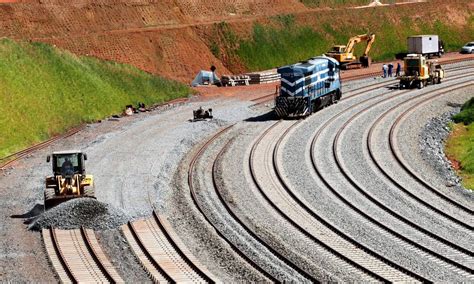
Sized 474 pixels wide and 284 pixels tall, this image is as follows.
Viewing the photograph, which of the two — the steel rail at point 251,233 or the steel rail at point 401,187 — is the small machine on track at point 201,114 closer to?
the steel rail at point 401,187

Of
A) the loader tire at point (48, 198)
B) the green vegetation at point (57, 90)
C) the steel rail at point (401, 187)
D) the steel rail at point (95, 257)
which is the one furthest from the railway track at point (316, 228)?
the green vegetation at point (57, 90)

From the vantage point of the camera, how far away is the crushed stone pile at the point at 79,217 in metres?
34.1

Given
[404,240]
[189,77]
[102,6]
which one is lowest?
[404,240]

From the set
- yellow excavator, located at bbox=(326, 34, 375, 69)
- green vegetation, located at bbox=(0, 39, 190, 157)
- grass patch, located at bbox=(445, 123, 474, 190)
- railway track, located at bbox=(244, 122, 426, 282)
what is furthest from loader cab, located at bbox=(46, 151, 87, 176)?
yellow excavator, located at bbox=(326, 34, 375, 69)

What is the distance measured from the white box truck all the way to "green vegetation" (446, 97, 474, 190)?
25469 mm

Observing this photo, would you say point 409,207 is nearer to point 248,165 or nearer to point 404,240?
point 404,240

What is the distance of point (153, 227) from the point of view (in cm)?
3447

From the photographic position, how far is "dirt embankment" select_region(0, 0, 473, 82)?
226ft

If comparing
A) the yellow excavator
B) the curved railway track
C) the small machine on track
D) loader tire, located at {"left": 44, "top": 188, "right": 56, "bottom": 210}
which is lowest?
the curved railway track

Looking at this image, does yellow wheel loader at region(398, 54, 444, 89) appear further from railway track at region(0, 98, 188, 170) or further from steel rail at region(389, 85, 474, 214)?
railway track at region(0, 98, 188, 170)

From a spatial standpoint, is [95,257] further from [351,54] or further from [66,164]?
[351,54]

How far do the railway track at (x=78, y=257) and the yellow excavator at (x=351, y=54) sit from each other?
166 feet

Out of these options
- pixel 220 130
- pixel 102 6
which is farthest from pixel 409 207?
pixel 102 6

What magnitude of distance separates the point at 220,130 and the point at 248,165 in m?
9.69
